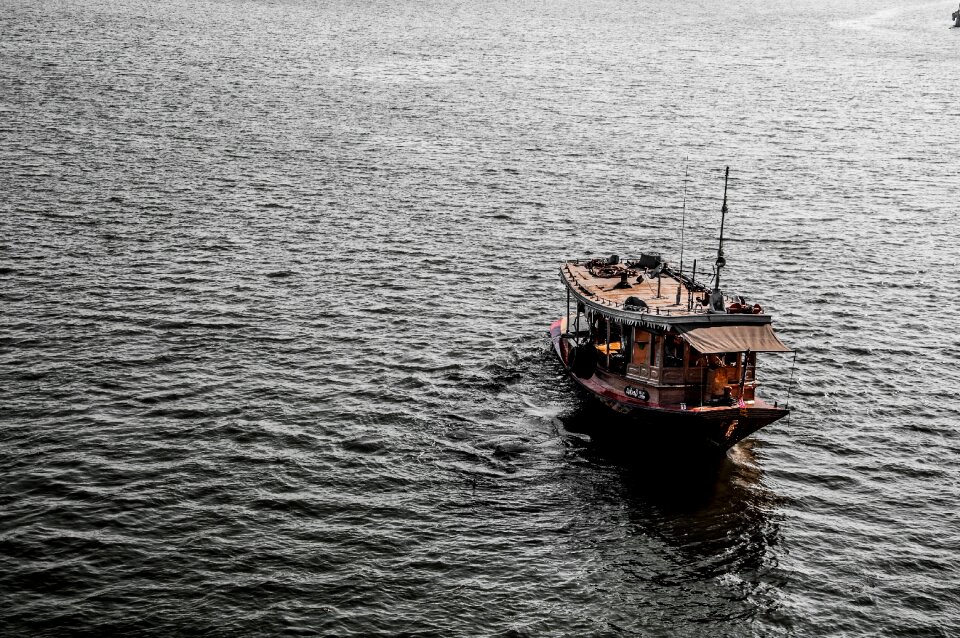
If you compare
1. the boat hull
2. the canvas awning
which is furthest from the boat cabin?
the boat hull

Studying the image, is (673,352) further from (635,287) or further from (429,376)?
(429,376)

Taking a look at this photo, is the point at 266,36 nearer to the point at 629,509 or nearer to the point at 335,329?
the point at 335,329

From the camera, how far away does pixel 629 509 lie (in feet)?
149

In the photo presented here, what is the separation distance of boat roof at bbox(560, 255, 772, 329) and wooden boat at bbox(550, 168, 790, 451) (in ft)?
0.18

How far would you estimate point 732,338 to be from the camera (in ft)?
159

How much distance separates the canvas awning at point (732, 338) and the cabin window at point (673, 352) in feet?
4.48

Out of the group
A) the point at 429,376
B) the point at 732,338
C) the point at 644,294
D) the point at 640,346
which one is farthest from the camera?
the point at 429,376

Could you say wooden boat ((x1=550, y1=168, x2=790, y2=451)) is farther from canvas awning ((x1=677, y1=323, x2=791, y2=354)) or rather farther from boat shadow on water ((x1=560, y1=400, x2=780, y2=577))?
boat shadow on water ((x1=560, y1=400, x2=780, y2=577))

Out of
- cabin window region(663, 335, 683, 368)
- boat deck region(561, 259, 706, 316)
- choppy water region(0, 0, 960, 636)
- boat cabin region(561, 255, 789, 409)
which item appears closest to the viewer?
choppy water region(0, 0, 960, 636)

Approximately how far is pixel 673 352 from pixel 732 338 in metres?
3.21

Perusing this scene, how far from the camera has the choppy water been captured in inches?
1575

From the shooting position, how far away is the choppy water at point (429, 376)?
40.0 meters

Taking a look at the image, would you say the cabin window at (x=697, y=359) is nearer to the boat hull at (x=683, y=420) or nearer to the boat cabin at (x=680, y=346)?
the boat cabin at (x=680, y=346)

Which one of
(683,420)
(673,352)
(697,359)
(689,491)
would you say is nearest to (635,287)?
(673,352)
